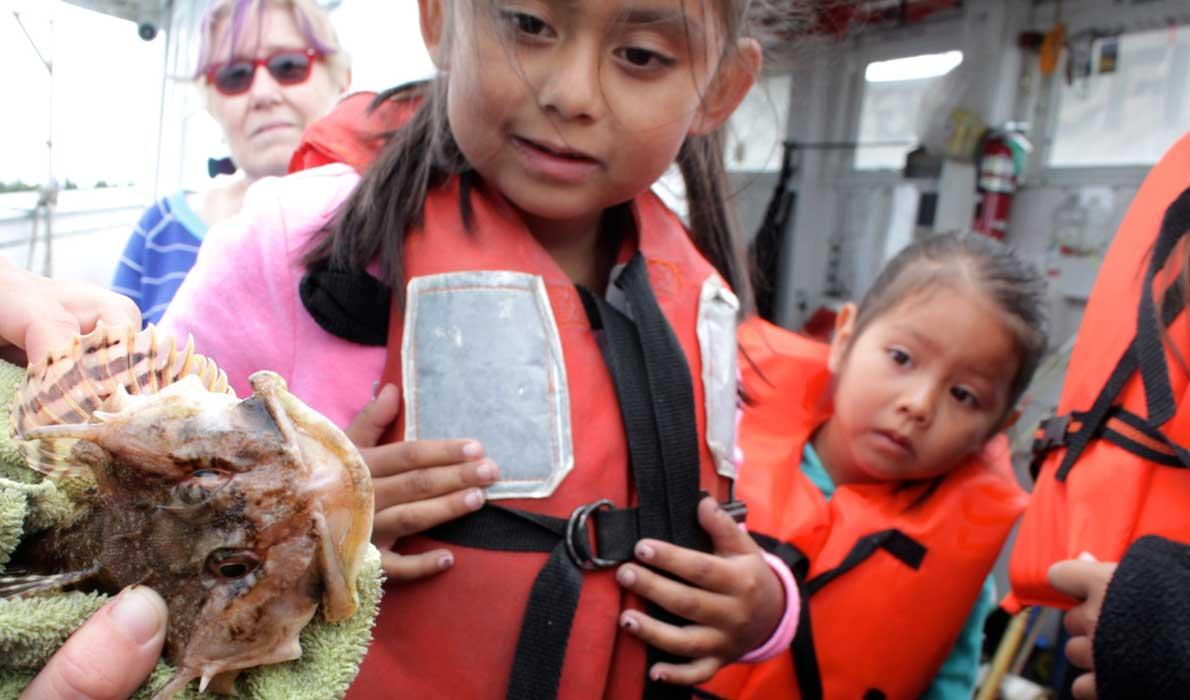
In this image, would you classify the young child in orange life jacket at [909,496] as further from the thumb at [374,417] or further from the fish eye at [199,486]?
the fish eye at [199,486]

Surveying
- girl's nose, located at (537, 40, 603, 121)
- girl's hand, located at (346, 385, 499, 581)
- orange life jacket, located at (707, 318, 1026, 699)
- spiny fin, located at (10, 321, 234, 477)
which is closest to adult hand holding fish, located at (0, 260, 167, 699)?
spiny fin, located at (10, 321, 234, 477)

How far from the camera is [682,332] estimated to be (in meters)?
1.53

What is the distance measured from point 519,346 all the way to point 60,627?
0.79 m

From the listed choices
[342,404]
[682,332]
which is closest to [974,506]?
[682,332]

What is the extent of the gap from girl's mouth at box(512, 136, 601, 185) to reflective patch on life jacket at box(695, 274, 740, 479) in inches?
17.6

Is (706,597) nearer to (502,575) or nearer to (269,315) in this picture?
(502,575)

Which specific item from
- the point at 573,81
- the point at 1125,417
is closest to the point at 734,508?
the point at 573,81

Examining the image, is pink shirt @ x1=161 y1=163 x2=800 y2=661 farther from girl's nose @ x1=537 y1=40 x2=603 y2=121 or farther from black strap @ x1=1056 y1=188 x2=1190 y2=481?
black strap @ x1=1056 y1=188 x2=1190 y2=481

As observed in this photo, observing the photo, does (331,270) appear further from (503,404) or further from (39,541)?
(39,541)

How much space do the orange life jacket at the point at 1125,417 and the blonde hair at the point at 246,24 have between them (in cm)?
213

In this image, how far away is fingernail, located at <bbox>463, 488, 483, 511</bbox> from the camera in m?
1.19

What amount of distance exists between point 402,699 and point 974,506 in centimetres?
185

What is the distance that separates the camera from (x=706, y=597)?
52.5 inches

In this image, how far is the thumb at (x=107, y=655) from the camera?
58 cm
